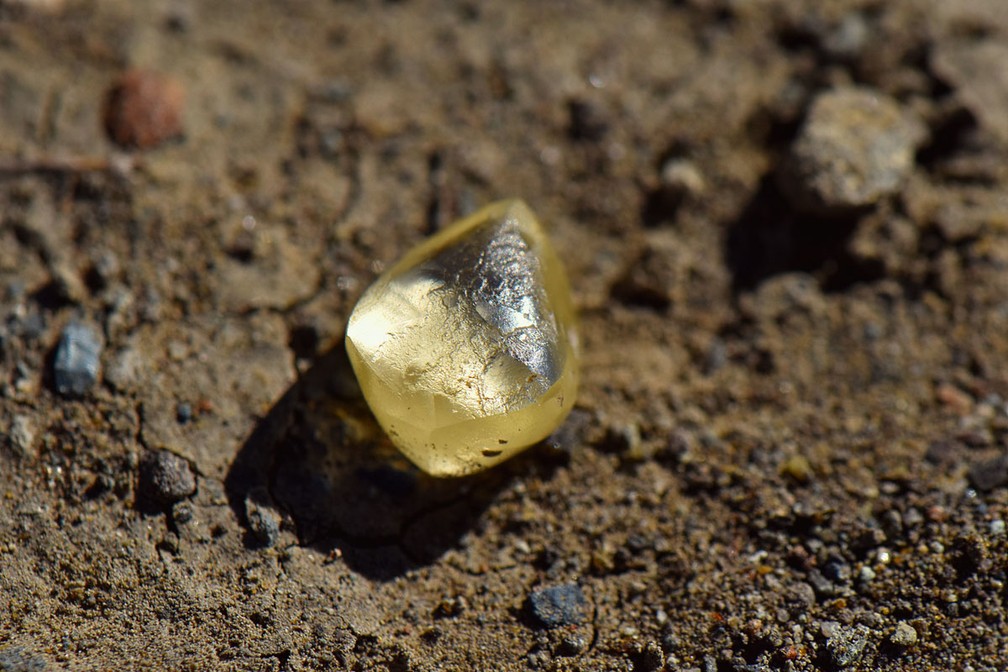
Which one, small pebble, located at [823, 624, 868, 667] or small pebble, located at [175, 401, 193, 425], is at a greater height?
small pebble, located at [823, 624, 868, 667]

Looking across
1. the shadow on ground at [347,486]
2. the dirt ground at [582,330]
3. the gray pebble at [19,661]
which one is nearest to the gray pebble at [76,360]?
the dirt ground at [582,330]

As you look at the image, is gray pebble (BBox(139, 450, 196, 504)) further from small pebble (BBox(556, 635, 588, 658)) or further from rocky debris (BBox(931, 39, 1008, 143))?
rocky debris (BBox(931, 39, 1008, 143))

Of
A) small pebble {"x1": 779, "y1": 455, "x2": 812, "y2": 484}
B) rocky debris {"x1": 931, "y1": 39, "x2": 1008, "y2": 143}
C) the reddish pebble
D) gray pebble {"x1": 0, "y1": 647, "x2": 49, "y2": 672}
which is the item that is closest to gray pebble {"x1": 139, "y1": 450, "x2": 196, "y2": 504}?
gray pebble {"x1": 0, "y1": 647, "x2": 49, "y2": 672}

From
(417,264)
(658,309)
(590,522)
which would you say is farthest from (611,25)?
(590,522)

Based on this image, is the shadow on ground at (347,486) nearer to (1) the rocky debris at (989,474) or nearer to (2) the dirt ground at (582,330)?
(2) the dirt ground at (582,330)

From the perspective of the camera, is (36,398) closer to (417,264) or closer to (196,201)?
(196,201)

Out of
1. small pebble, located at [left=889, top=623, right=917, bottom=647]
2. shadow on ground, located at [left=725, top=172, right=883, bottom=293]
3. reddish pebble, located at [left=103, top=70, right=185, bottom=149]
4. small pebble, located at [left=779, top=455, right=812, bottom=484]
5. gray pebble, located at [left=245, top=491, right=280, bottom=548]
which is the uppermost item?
shadow on ground, located at [left=725, top=172, right=883, bottom=293]
